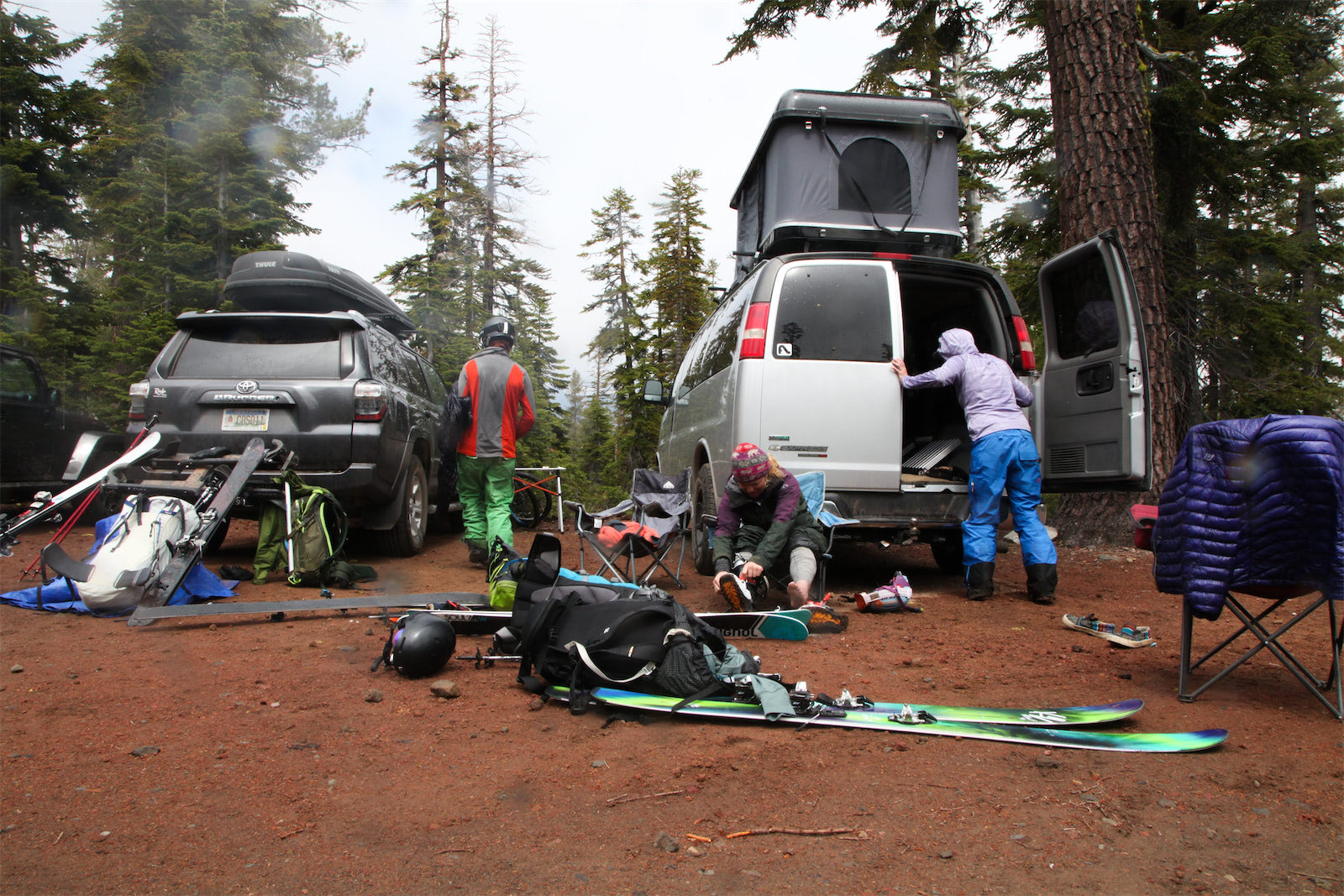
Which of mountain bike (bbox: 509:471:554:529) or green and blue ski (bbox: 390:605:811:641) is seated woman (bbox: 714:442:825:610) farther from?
mountain bike (bbox: 509:471:554:529)

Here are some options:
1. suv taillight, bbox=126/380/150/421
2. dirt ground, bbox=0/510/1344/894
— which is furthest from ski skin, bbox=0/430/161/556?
dirt ground, bbox=0/510/1344/894

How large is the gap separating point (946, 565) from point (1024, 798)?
4161mm

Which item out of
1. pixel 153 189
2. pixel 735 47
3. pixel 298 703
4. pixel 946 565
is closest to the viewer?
pixel 298 703

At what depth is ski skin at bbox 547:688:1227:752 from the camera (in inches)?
95.9

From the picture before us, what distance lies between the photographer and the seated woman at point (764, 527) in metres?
4.44

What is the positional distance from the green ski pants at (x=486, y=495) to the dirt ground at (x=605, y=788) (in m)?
2.36

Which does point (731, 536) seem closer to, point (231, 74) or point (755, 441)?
point (755, 441)

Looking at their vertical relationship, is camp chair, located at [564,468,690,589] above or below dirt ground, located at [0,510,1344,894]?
above

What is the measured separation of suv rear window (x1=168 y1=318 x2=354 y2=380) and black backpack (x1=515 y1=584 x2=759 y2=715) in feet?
10.9

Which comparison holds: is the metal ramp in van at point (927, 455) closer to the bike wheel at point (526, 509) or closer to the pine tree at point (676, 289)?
the bike wheel at point (526, 509)

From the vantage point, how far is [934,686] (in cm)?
320

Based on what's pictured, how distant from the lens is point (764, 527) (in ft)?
15.9

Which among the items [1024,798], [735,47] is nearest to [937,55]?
[735,47]

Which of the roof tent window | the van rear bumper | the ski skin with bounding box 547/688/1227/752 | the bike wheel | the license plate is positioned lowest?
the ski skin with bounding box 547/688/1227/752
